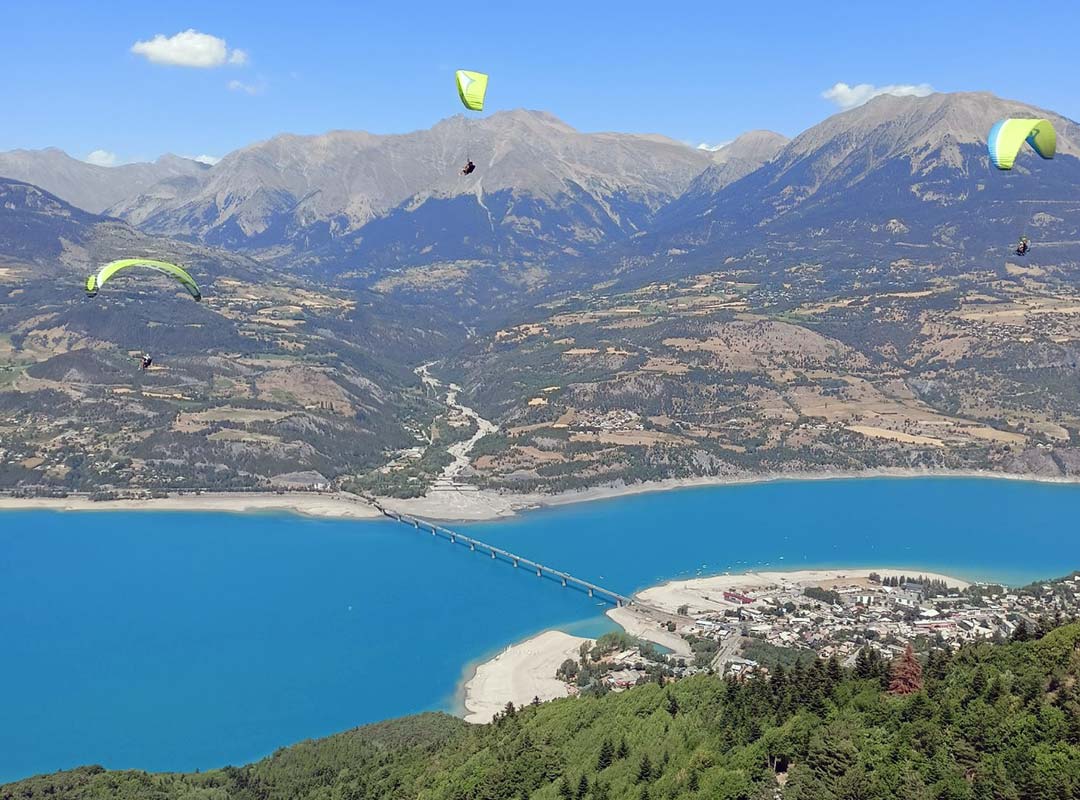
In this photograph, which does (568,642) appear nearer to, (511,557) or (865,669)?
(511,557)

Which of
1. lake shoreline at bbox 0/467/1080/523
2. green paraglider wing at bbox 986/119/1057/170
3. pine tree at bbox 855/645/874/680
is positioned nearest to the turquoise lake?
lake shoreline at bbox 0/467/1080/523

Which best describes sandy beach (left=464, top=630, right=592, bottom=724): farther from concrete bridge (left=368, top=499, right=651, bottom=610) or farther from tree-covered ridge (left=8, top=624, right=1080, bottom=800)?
concrete bridge (left=368, top=499, right=651, bottom=610)

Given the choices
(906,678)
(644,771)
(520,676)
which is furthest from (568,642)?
(906,678)

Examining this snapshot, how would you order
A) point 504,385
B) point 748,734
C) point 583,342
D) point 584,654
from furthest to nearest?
point 583,342, point 504,385, point 584,654, point 748,734

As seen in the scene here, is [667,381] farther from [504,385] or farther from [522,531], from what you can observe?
[522,531]

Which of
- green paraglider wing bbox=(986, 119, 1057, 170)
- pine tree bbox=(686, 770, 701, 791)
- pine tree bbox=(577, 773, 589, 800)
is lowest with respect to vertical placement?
pine tree bbox=(577, 773, 589, 800)

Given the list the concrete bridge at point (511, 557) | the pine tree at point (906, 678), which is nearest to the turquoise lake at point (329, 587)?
the concrete bridge at point (511, 557)

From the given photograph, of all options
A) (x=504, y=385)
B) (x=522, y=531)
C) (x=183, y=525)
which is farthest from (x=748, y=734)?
(x=504, y=385)
